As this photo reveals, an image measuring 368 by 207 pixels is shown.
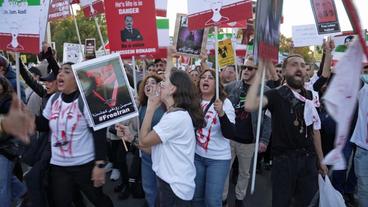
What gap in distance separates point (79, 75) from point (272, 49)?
1703 mm

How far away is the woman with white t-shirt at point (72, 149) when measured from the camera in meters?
3.89

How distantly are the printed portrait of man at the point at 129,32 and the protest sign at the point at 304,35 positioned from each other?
470 cm

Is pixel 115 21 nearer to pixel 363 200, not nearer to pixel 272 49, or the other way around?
pixel 272 49

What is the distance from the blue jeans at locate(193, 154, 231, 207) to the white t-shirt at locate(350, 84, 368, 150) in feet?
4.40

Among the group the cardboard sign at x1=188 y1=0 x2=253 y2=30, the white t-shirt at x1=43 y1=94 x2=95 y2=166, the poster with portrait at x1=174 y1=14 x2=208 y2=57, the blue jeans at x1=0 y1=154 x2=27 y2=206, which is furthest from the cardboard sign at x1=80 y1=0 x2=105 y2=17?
the blue jeans at x1=0 y1=154 x2=27 y2=206

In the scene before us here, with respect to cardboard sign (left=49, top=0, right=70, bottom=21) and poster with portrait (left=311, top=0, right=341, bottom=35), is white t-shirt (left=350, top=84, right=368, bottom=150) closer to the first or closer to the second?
poster with portrait (left=311, top=0, right=341, bottom=35)

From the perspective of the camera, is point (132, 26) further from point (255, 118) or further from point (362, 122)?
point (362, 122)

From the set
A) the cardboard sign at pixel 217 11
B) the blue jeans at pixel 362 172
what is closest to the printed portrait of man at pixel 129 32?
the cardboard sign at pixel 217 11

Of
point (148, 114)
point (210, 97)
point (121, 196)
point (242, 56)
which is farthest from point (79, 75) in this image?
point (242, 56)

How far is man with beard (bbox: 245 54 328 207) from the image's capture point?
4.04m

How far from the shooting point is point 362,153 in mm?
4164

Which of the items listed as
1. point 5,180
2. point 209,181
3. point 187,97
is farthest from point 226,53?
point 5,180

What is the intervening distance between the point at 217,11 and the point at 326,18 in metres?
2.64

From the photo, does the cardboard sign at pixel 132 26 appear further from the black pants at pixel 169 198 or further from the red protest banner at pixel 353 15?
the red protest banner at pixel 353 15
